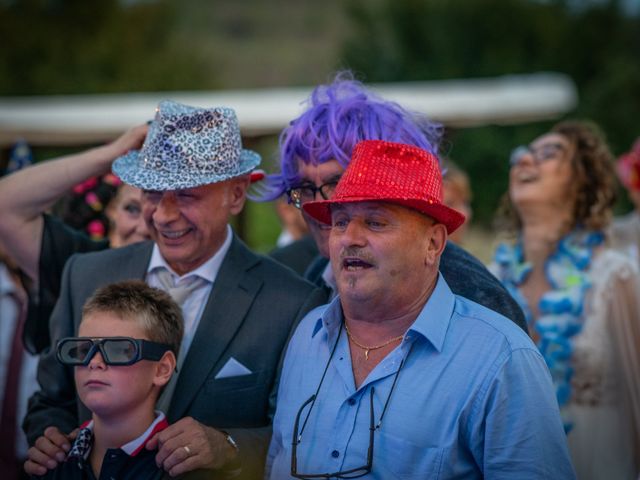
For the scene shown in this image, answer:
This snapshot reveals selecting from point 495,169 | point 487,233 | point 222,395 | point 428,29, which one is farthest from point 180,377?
point 428,29

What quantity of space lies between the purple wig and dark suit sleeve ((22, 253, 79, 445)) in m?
0.97

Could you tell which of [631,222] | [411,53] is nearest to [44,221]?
[631,222]

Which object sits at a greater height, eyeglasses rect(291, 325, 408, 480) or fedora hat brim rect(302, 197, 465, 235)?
fedora hat brim rect(302, 197, 465, 235)

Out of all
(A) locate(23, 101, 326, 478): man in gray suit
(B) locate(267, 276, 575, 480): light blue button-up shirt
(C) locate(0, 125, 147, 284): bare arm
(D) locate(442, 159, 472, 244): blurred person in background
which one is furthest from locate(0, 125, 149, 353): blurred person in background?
(D) locate(442, 159, 472, 244): blurred person in background

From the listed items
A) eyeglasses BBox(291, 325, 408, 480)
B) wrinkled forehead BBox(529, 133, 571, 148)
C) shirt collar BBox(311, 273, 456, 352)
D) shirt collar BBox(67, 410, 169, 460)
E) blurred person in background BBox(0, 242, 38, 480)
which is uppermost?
wrinkled forehead BBox(529, 133, 571, 148)

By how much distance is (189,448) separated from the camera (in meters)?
2.89

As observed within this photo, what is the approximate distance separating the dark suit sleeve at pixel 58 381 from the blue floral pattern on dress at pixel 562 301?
2392 millimetres

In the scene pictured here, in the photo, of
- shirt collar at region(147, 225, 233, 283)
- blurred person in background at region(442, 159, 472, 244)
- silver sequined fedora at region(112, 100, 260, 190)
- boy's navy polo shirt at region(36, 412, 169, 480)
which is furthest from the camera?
blurred person in background at region(442, 159, 472, 244)

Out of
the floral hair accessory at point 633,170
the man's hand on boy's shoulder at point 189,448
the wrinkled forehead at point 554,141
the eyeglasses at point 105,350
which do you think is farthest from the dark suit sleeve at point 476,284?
the floral hair accessory at point 633,170

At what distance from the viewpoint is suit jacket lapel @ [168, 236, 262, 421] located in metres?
3.25

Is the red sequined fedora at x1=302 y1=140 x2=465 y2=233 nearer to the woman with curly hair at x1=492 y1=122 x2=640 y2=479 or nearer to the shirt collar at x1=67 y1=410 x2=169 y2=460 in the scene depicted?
the shirt collar at x1=67 y1=410 x2=169 y2=460

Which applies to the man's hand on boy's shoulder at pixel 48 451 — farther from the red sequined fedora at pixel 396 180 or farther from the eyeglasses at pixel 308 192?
the red sequined fedora at pixel 396 180

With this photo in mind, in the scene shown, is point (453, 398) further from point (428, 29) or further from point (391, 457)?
point (428, 29)

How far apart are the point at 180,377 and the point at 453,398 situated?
1.16 metres
